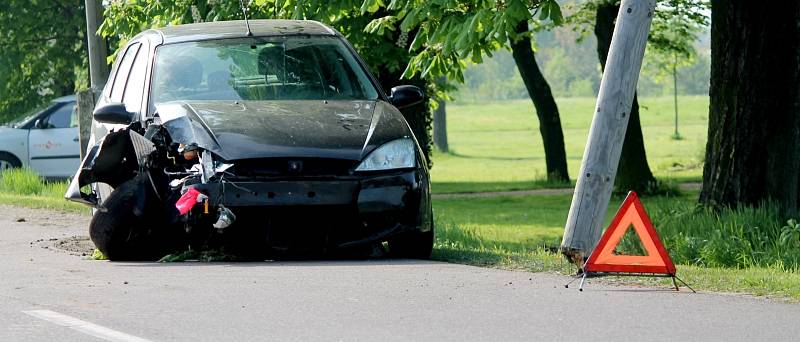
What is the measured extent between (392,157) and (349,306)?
2483 millimetres

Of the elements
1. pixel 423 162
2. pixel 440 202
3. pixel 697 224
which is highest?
pixel 423 162

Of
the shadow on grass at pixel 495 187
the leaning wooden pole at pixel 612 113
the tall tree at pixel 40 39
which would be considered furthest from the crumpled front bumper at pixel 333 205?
the tall tree at pixel 40 39

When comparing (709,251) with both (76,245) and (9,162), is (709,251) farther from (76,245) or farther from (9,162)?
(9,162)

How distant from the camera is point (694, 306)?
28.1ft

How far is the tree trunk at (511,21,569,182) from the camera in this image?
33469 millimetres

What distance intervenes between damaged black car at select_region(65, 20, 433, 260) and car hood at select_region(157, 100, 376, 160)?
0.01m

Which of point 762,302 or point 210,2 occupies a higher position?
point 210,2

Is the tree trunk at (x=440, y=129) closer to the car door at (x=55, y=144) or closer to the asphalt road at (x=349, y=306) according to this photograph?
the car door at (x=55, y=144)

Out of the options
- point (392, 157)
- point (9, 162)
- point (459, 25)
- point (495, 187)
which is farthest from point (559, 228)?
point (495, 187)

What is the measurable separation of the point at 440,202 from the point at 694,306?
1995 centimetres

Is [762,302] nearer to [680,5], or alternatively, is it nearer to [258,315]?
[258,315]

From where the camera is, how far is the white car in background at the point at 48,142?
92.1ft

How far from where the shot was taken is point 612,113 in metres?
10.7

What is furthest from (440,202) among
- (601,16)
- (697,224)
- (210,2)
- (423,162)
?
(423,162)
